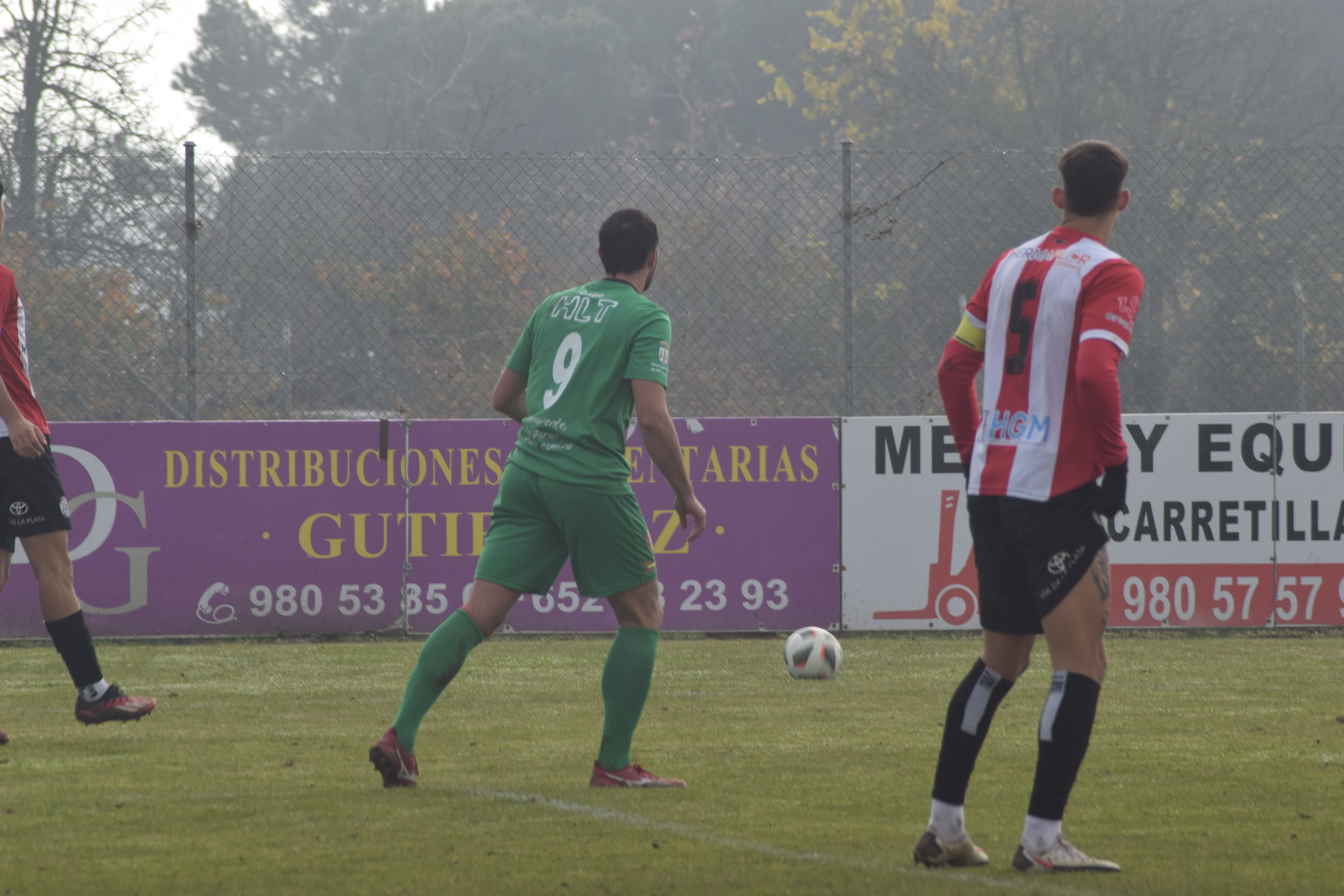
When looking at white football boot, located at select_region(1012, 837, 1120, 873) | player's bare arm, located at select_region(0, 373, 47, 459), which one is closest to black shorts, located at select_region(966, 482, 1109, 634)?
white football boot, located at select_region(1012, 837, 1120, 873)

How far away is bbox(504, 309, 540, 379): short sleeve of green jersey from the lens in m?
4.81

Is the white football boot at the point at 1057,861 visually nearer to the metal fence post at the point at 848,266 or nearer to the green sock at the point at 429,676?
the green sock at the point at 429,676

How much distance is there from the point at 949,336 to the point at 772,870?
8.73 m

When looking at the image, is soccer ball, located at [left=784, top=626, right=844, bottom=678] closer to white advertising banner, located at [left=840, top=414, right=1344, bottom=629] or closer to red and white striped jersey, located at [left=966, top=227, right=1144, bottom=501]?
white advertising banner, located at [left=840, top=414, right=1344, bottom=629]

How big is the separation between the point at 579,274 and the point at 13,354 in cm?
528

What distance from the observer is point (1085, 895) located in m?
3.25

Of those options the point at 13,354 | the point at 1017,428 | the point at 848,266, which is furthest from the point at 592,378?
the point at 848,266

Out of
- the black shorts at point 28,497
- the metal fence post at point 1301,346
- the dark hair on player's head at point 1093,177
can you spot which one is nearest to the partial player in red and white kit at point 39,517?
the black shorts at point 28,497

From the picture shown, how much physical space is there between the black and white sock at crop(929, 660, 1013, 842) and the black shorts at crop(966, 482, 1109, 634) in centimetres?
14

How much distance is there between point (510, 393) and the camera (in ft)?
16.2

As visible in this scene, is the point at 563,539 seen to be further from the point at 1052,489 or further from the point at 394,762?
the point at 1052,489

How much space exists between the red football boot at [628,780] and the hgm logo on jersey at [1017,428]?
1649 mm

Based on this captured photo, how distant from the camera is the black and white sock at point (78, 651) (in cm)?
567

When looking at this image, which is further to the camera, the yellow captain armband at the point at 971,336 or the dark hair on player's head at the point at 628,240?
the dark hair on player's head at the point at 628,240
